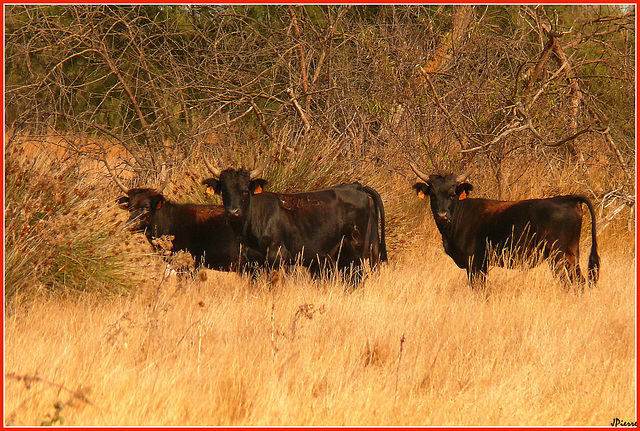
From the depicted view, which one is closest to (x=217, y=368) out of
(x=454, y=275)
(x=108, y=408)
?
(x=108, y=408)

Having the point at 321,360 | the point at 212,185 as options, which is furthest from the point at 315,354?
the point at 212,185

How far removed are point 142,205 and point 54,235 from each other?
1855 millimetres

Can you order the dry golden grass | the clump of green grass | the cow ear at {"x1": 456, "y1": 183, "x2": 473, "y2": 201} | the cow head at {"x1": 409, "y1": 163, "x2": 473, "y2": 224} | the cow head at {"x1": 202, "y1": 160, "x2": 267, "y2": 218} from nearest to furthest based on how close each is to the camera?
the dry golden grass
the clump of green grass
the cow head at {"x1": 202, "y1": 160, "x2": 267, "y2": 218}
the cow head at {"x1": 409, "y1": 163, "x2": 473, "y2": 224}
the cow ear at {"x1": 456, "y1": 183, "x2": 473, "y2": 201}

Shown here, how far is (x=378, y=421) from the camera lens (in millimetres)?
3719

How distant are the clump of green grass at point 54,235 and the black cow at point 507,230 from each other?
3.32 meters

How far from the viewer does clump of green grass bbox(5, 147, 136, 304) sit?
17.0ft

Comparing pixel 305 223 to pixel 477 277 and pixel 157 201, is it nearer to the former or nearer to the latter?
pixel 157 201

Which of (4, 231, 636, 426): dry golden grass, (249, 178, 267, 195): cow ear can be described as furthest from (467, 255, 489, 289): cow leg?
(249, 178, 267, 195): cow ear

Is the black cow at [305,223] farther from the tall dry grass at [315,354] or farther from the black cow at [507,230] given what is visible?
the black cow at [507,230]

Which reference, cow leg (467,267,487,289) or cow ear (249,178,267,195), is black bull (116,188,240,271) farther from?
cow leg (467,267,487,289)

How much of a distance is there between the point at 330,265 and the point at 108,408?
403 cm

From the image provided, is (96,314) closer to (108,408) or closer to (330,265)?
(108,408)

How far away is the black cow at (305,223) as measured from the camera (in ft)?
22.9

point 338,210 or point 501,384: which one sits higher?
point 338,210
